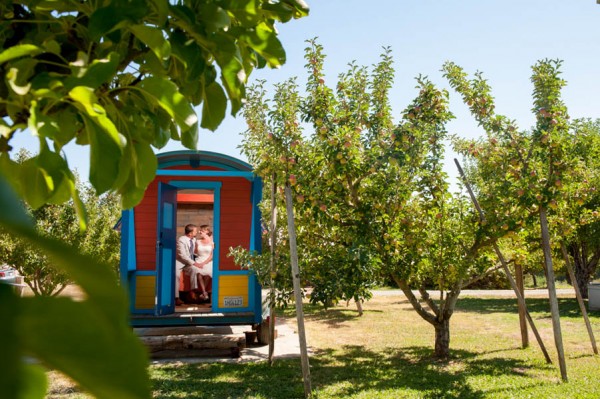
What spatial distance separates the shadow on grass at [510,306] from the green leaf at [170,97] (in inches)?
556

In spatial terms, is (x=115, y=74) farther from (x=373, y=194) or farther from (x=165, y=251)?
(x=165, y=251)

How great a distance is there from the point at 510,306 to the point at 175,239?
1125 centimetres

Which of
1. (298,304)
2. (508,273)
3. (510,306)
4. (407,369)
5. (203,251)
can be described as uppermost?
(203,251)

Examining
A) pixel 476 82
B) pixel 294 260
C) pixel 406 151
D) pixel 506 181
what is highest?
pixel 476 82

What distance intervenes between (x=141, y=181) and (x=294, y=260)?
5071 mm

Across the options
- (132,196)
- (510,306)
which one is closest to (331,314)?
(510,306)

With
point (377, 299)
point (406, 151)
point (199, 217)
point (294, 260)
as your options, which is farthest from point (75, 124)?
point (377, 299)

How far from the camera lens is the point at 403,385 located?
622 cm

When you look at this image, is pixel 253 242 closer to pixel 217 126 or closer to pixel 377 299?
pixel 217 126

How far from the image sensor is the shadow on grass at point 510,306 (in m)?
14.0

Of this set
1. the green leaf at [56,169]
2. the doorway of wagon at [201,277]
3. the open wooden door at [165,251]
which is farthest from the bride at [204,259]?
the green leaf at [56,169]

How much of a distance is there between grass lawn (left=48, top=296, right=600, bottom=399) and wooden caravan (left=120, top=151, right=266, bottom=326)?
2.97 ft

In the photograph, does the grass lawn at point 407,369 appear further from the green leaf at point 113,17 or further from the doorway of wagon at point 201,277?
the green leaf at point 113,17

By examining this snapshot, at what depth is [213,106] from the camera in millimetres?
1058
